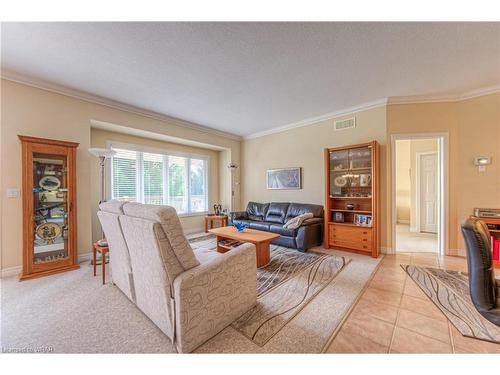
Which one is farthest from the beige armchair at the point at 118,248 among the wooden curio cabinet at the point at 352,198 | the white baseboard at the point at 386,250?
the white baseboard at the point at 386,250

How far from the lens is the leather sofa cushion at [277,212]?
4855 millimetres

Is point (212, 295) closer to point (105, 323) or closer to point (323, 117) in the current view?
point (105, 323)

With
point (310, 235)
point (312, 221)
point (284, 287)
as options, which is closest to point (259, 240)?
point (284, 287)

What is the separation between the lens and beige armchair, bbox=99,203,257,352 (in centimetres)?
143

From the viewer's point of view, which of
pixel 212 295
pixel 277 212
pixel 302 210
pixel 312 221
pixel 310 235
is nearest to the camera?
pixel 212 295

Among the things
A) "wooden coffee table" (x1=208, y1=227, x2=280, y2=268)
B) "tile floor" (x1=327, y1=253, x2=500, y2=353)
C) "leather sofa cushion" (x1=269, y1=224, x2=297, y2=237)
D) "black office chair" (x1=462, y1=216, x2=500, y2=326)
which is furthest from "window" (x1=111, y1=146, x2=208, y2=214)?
"black office chair" (x1=462, y1=216, x2=500, y2=326)

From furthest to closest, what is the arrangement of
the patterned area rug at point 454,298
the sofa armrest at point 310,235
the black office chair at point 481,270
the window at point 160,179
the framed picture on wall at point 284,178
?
the framed picture on wall at point 284,178
the window at point 160,179
the sofa armrest at point 310,235
the patterned area rug at point 454,298
the black office chair at point 481,270

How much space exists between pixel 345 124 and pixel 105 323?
4771 millimetres

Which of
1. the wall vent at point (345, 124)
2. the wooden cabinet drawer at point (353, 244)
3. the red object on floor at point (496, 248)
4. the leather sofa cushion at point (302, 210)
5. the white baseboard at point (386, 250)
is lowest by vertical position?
the white baseboard at point (386, 250)

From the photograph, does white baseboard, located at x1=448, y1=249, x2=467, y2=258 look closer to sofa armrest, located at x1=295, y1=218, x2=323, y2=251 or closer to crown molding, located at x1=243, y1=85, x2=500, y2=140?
sofa armrest, located at x1=295, y1=218, x2=323, y2=251

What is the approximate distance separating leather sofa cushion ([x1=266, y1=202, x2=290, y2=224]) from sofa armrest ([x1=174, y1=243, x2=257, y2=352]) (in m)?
2.91

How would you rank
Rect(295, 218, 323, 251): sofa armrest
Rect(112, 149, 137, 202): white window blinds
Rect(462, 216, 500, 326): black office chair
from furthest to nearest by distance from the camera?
1. Rect(112, 149, 137, 202): white window blinds
2. Rect(295, 218, 323, 251): sofa armrest
3. Rect(462, 216, 500, 326): black office chair

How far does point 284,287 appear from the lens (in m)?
2.44

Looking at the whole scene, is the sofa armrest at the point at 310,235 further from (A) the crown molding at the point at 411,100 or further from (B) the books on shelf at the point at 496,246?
(B) the books on shelf at the point at 496,246
